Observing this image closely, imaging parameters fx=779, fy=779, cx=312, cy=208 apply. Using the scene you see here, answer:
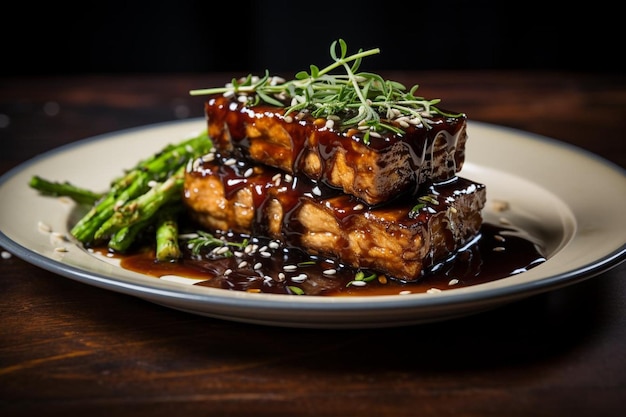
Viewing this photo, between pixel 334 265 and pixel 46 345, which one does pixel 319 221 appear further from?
pixel 46 345

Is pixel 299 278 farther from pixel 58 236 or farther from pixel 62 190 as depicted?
pixel 62 190

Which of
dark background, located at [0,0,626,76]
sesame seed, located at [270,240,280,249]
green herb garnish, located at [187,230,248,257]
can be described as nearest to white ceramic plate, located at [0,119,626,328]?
green herb garnish, located at [187,230,248,257]

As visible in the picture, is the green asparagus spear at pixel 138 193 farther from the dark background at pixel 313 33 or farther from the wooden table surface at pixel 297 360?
the dark background at pixel 313 33

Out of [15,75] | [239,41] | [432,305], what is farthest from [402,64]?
[432,305]

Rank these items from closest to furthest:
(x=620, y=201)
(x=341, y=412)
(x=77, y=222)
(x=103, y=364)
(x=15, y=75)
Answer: (x=341, y=412) < (x=103, y=364) < (x=620, y=201) < (x=77, y=222) < (x=15, y=75)

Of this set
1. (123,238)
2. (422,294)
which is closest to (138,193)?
(123,238)

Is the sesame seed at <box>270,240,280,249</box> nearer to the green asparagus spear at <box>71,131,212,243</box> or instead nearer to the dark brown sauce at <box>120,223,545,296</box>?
the dark brown sauce at <box>120,223,545,296</box>
